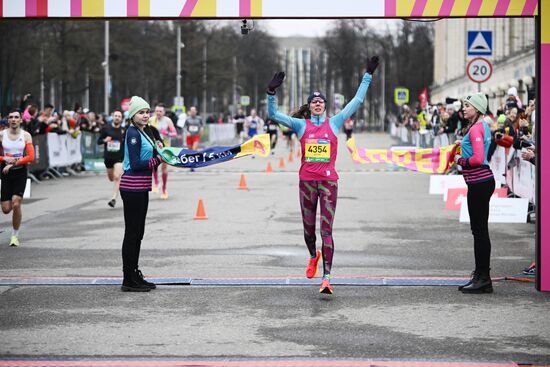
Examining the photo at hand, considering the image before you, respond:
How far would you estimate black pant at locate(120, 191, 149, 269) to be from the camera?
10398mm

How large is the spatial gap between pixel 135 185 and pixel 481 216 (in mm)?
3127

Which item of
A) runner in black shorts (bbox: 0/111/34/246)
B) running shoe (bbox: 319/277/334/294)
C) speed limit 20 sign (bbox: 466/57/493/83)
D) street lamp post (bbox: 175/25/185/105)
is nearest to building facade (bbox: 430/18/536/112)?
speed limit 20 sign (bbox: 466/57/493/83)

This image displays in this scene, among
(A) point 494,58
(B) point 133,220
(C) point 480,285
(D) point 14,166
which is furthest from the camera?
(A) point 494,58

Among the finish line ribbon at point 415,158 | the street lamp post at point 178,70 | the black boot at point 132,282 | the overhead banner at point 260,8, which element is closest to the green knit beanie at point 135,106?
the overhead banner at point 260,8

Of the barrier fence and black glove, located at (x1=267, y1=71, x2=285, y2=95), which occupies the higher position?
black glove, located at (x1=267, y1=71, x2=285, y2=95)

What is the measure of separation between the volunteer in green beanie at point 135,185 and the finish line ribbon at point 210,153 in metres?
0.15

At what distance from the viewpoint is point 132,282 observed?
1027 cm

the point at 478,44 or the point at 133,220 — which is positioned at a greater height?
the point at 478,44

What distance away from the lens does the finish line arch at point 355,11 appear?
9.87 meters

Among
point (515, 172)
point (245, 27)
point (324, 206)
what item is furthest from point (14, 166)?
point (515, 172)

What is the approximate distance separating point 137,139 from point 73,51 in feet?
179

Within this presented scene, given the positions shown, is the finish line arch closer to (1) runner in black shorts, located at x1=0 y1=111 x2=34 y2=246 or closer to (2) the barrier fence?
(1) runner in black shorts, located at x1=0 y1=111 x2=34 y2=246

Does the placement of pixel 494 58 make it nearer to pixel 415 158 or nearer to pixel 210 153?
pixel 415 158

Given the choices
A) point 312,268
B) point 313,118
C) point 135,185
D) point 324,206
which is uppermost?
point 313,118
